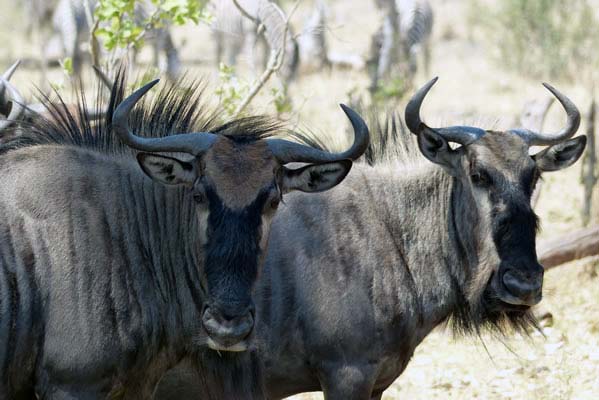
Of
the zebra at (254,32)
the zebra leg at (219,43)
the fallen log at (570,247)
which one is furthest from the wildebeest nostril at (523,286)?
the zebra leg at (219,43)

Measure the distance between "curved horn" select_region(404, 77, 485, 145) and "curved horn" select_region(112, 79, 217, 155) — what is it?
1243mm

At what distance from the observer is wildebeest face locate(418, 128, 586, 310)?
4.91m

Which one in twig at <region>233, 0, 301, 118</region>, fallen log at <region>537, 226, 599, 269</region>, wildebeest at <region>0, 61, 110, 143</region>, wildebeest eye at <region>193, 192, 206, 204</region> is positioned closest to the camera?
wildebeest eye at <region>193, 192, 206, 204</region>

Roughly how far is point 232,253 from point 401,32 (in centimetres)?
1377

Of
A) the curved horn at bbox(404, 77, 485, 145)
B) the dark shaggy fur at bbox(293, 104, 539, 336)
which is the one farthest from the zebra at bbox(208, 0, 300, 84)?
the curved horn at bbox(404, 77, 485, 145)

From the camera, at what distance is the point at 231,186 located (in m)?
4.16

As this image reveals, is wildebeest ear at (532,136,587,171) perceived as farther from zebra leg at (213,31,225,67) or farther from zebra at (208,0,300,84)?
zebra leg at (213,31,225,67)

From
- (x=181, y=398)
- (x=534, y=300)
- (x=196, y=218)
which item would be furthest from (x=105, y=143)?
(x=534, y=300)

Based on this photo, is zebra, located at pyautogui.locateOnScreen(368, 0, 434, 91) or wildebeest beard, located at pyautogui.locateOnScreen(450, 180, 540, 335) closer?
wildebeest beard, located at pyautogui.locateOnScreen(450, 180, 540, 335)

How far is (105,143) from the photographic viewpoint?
15.0 ft

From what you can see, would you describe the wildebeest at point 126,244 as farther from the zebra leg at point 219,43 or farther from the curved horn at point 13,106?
the zebra leg at point 219,43

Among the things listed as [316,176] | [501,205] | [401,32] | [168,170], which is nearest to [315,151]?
[316,176]

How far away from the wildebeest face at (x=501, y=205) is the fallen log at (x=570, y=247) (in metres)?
2.53

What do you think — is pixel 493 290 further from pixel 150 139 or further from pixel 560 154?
pixel 150 139
